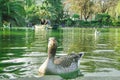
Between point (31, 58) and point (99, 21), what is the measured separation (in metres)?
87.7

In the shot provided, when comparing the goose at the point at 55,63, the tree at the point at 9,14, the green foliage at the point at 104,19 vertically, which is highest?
the tree at the point at 9,14

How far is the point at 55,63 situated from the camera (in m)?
11.9

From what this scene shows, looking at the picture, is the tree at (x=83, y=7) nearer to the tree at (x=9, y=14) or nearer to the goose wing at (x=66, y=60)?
the tree at (x=9, y=14)

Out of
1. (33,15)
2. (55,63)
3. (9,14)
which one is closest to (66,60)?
(55,63)

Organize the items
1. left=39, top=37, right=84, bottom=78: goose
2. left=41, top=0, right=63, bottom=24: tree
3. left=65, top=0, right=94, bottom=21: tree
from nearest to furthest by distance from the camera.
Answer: left=39, top=37, right=84, bottom=78: goose, left=41, top=0, right=63, bottom=24: tree, left=65, top=0, right=94, bottom=21: tree

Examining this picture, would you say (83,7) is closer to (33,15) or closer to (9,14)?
(33,15)

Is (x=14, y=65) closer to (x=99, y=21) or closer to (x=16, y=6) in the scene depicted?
(x=16, y=6)

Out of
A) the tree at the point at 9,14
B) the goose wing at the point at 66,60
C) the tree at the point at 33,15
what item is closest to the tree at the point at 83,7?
the tree at the point at 33,15

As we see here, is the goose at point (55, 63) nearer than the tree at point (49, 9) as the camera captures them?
Yes

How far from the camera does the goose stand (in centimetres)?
1132

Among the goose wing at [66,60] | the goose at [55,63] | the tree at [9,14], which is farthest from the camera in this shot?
the tree at [9,14]

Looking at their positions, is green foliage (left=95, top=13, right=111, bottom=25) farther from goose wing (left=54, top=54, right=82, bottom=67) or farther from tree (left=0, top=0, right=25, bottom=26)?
goose wing (left=54, top=54, right=82, bottom=67)

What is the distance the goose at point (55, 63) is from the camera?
11322mm

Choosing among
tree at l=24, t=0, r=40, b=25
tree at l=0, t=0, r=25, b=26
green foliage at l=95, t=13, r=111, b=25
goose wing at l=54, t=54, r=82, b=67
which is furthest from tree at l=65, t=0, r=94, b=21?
goose wing at l=54, t=54, r=82, b=67
